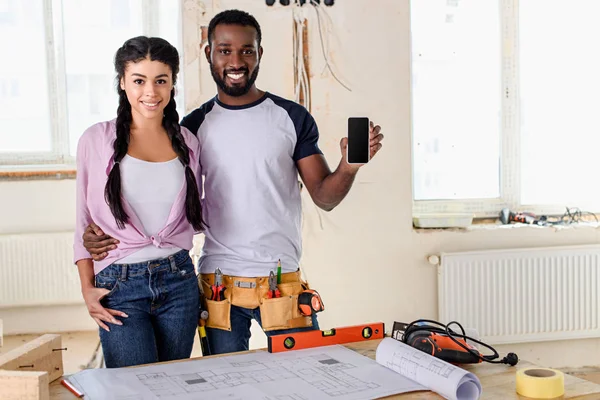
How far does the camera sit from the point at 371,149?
190 cm

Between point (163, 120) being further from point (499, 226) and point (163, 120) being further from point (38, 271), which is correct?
point (499, 226)

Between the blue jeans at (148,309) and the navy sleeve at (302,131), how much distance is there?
0.50m

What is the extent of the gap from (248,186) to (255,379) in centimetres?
67

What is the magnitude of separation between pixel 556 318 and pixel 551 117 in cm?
117

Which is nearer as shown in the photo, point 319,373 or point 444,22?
point 319,373

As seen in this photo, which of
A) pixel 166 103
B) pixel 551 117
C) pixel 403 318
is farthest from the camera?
pixel 551 117

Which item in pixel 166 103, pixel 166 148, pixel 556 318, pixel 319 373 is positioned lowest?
pixel 556 318

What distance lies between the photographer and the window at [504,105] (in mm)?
3988

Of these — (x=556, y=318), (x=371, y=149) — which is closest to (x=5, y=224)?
(x=371, y=149)

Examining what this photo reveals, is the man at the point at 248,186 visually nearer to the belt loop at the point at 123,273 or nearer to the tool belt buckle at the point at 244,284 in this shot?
the tool belt buckle at the point at 244,284

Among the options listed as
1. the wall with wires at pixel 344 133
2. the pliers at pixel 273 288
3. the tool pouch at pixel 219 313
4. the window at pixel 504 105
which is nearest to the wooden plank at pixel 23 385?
the tool pouch at pixel 219 313

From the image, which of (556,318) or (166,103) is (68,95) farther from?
(556,318)

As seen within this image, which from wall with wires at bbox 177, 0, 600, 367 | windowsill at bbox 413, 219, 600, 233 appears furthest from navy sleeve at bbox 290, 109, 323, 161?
windowsill at bbox 413, 219, 600, 233

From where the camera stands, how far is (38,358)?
1541mm
